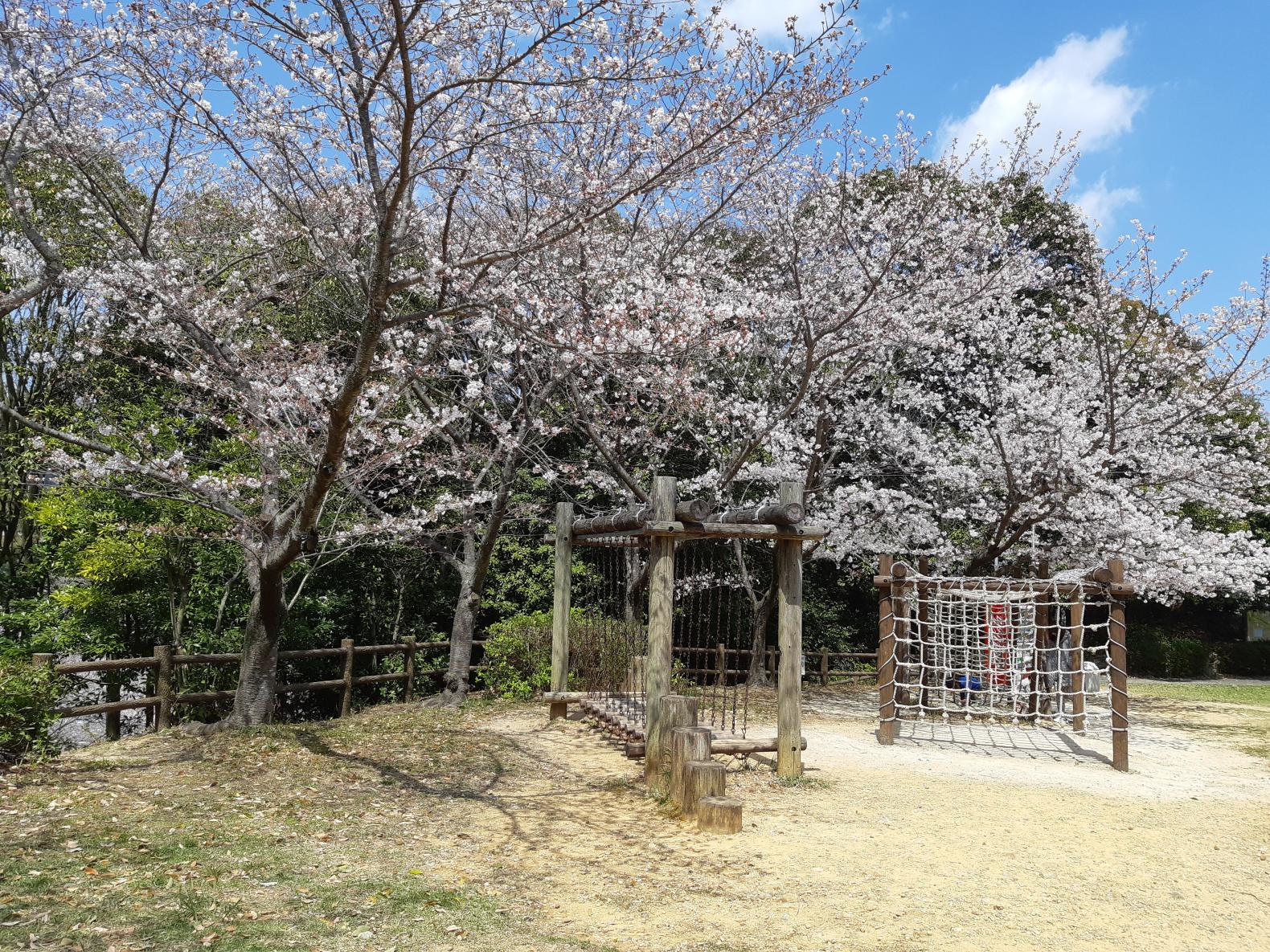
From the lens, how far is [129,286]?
9.05 m

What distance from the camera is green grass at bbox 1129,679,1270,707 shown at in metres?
16.3

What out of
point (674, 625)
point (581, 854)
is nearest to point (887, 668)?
point (674, 625)

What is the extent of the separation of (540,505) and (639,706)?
4467 millimetres

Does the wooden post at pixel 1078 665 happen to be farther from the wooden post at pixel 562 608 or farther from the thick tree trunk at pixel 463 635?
the thick tree trunk at pixel 463 635

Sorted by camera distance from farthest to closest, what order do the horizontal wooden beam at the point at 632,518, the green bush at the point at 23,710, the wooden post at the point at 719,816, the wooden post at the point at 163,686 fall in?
the wooden post at the point at 163,686
the horizontal wooden beam at the point at 632,518
the green bush at the point at 23,710
the wooden post at the point at 719,816

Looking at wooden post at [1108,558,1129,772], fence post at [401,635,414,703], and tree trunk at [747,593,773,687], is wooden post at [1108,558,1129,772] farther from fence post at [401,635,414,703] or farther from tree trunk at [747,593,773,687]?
fence post at [401,635,414,703]

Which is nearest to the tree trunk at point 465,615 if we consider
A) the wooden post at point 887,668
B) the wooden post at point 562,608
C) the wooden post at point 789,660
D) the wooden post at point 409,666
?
the wooden post at point 409,666

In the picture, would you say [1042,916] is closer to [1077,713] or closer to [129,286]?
[1077,713]

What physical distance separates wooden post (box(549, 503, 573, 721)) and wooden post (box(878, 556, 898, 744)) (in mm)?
3328

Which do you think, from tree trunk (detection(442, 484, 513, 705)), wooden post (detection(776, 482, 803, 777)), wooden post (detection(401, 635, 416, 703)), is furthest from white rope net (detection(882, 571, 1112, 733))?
wooden post (detection(401, 635, 416, 703))

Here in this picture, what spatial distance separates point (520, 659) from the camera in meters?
11.9

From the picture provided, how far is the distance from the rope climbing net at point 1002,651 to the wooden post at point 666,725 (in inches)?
154

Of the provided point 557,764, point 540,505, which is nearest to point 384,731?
point 557,764

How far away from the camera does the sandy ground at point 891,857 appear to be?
4250 mm
